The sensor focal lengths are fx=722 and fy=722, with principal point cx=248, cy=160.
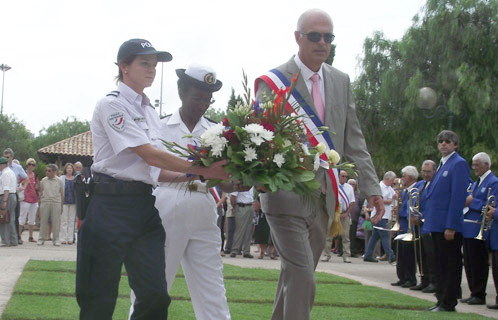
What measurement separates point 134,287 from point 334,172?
6.14 ft

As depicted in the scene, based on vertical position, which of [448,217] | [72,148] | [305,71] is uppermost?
[72,148]

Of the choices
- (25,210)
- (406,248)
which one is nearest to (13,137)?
(25,210)

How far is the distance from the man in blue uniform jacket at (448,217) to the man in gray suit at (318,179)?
12.9 feet

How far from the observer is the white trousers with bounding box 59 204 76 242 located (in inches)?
737

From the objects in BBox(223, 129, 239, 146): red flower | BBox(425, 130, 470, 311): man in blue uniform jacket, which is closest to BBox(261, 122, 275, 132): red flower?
BBox(223, 129, 239, 146): red flower

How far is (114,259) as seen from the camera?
434 centimetres

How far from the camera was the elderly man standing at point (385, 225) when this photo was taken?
57.0 ft

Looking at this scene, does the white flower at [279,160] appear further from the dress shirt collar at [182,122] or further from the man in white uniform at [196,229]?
the dress shirt collar at [182,122]

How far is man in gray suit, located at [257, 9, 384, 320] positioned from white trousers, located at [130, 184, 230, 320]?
46cm

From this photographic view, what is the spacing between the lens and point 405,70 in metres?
33.6

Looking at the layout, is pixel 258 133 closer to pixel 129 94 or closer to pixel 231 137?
pixel 231 137

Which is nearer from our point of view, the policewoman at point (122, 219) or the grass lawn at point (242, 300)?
the policewoman at point (122, 219)

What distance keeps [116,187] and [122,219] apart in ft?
0.65

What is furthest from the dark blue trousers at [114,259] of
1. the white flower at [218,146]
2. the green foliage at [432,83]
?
the green foliage at [432,83]
